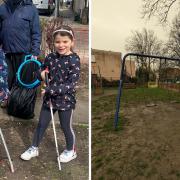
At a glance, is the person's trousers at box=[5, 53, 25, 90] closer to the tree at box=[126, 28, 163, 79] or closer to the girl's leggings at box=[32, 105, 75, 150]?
the girl's leggings at box=[32, 105, 75, 150]

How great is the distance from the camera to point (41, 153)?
1.80 m

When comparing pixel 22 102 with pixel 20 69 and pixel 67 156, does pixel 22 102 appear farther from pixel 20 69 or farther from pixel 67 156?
pixel 67 156

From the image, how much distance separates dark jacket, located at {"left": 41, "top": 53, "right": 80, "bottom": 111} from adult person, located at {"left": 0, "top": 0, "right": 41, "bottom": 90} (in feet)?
1.11

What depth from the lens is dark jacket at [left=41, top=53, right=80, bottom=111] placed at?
1586 millimetres

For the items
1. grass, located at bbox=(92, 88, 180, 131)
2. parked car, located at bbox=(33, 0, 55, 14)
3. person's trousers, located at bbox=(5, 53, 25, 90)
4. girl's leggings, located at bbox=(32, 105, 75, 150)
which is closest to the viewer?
grass, located at bbox=(92, 88, 180, 131)

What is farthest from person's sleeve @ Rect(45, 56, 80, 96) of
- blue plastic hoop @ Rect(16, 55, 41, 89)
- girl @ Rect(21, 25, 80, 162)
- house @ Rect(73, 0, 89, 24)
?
house @ Rect(73, 0, 89, 24)

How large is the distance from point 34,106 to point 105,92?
0.93 meters

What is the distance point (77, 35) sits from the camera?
305 cm

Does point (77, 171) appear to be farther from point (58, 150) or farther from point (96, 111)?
point (96, 111)

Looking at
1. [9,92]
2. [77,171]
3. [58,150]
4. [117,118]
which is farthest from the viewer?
[9,92]

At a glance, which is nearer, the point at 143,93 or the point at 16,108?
the point at 143,93

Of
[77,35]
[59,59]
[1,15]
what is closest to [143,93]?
[59,59]

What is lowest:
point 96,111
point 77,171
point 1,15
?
point 77,171

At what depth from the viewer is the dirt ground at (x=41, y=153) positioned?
166 cm
